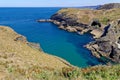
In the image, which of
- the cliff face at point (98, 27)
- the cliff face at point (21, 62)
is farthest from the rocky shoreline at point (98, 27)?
the cliff face at point (21, 62)

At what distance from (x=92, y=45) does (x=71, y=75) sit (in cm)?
7883

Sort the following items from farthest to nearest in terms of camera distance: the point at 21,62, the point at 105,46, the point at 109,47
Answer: the point at 105,46 < the point at 109,47 < the point at 21,62

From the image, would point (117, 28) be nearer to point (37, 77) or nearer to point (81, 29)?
point (81, 29)

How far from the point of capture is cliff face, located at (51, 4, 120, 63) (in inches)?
3139

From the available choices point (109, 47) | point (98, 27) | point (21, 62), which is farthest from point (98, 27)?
point (21, 62)

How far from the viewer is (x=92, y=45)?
91375mm

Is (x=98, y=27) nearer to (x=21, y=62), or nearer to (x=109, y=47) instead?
(x=109, y=47)

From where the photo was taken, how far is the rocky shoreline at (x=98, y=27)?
79381mm

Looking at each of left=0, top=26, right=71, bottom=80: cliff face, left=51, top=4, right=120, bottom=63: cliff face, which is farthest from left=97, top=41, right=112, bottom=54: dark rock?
left=0, top=26, right=71, bottom=80: cliff face

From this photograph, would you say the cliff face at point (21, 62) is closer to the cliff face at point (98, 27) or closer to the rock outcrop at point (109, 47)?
the rock outcrop at point (109, 47)

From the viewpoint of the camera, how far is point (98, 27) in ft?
422

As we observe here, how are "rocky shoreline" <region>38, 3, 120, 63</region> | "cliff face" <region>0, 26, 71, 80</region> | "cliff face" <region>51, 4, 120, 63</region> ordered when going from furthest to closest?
"cliff face" <region>51, 4, 120, 63</region> → "rocky shoreline" <region>38, 3, 120, 63</region> → "cliff face" <region>0, 26, 71, 80</region>

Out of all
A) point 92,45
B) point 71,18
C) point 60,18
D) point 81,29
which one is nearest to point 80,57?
point 92,45

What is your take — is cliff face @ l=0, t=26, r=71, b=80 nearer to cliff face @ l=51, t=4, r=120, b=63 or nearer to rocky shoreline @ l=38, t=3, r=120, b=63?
rocky shoreline @ l=38, t=3, r=120, b=63
